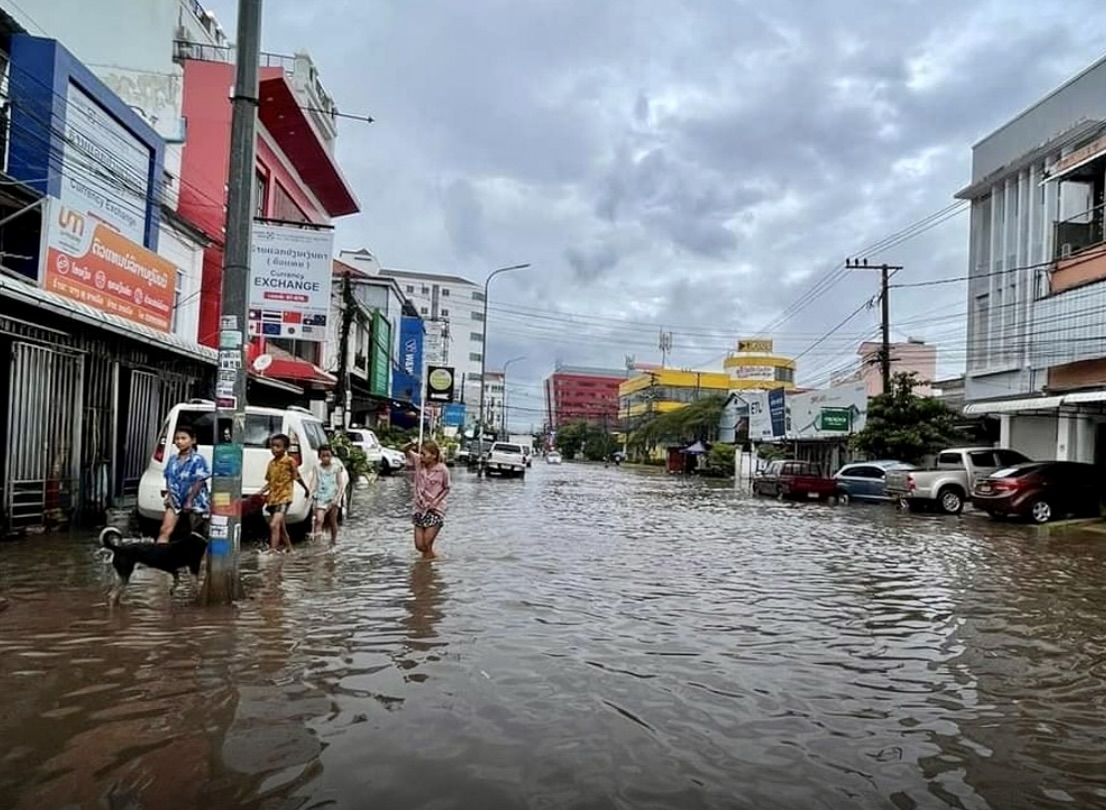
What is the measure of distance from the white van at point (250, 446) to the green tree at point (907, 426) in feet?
83.6

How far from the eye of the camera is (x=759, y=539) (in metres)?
16.8

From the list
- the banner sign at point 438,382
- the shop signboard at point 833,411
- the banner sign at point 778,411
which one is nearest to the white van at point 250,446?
the shop signboard at point 833,411

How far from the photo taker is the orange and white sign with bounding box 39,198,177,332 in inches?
582

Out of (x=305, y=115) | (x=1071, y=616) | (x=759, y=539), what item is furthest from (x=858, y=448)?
(x=1071, y=616)

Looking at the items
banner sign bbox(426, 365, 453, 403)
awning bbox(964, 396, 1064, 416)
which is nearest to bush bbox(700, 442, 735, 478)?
banner sign bbox(426, 365, 453, 403)

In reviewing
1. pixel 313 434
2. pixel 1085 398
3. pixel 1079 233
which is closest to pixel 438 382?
pixel 1079 233

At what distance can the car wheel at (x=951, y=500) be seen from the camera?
26.0m

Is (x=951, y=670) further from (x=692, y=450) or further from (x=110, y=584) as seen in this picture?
(x=692, y=450)

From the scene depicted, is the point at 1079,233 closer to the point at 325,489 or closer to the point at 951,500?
the point at 951,500

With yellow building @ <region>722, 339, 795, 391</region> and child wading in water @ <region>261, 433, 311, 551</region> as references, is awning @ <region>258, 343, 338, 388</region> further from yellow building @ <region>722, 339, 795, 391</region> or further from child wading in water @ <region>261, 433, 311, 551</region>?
yellow building @ <region>722, 339, 795, 391</region>

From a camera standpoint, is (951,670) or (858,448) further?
(858,448)

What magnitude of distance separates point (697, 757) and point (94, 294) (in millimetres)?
14671

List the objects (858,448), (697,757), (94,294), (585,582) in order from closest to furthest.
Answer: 1. (697,757)
2. (585,582)
3. (94,294)
4. (858,448)

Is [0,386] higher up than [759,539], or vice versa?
[0,386]
